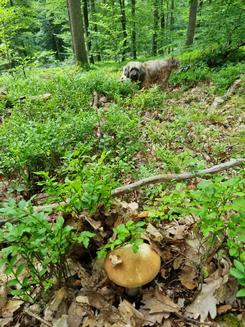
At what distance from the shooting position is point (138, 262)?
73.0 inches

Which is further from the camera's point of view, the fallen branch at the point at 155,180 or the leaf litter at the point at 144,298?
the fallen branch at the point at 155,180

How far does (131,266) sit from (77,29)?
10.5 m

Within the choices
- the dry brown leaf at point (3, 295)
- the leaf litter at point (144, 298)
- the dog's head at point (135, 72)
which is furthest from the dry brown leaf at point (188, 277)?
the dog's head at point (135, 72)

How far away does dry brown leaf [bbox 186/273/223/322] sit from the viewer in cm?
190

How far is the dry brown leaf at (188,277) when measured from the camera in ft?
6.89

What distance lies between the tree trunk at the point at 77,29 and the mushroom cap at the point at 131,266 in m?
10.4

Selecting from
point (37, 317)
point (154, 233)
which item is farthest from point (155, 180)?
point (37, 317)

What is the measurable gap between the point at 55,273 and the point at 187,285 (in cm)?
101

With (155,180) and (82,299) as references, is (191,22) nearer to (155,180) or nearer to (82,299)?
(155,180)

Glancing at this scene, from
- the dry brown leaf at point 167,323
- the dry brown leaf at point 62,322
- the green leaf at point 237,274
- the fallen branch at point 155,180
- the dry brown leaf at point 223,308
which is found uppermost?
the green leaf at point 237,274

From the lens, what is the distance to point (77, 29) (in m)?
10.4

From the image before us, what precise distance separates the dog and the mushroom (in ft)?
22.2

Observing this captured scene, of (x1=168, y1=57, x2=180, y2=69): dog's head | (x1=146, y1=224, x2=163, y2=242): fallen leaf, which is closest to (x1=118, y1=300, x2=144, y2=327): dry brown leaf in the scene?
(x1=146, y1=224, x2=163, y2=242): fallen leaf

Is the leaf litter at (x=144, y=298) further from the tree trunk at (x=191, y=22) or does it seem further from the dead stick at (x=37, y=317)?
the tree trunk at (x=191, y=22)
